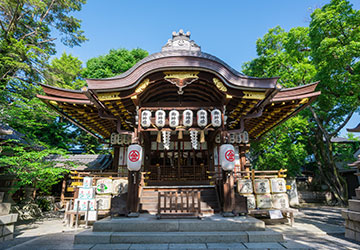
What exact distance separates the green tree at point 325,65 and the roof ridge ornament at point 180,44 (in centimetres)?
763

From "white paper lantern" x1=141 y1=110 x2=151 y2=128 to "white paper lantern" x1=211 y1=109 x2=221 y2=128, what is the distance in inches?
105

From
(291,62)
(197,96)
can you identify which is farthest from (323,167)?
(197,96)

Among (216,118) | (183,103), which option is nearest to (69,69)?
(183,103)

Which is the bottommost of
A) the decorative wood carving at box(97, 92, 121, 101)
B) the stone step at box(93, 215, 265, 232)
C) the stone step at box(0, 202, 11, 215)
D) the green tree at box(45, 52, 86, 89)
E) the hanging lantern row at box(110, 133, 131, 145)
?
the stone step at box(93, 215, 265, 232)

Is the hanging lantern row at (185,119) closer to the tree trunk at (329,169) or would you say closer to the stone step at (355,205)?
the stone step at (355,205)

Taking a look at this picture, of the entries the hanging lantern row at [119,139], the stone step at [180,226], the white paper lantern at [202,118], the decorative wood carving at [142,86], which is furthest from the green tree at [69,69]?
the stone step at [180,226]

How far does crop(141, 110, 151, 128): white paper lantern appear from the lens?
825 centimetres

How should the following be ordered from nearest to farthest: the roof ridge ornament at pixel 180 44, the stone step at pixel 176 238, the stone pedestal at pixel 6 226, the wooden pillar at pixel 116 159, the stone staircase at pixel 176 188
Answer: the stone step at pixel 176 238 < the stone pedestal at pixel 6 226 < the stone staircase at pixel 176 188 < the roof ridge ornament at pixel 180 44 < the wooden pillar at pixel 116 159

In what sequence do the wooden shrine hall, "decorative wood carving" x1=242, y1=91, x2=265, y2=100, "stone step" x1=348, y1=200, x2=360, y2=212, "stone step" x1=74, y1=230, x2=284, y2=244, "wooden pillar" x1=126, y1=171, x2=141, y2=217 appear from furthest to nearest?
1. "decorative wood carving" x1=242, y1=91, x2=265, y2=100
2. the wooden shrine hall
3. "wooden pillar" x1=126, y1=171, x2=141, y2=217
4. "stone step" x1=348, y1=200, x2=360, y2=212
5. "stone step" x1=74, y1=230, x2=284, y2=244

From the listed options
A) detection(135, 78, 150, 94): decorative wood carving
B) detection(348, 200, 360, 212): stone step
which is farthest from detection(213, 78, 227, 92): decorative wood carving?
detection(348, 200, 360, 212): stone step

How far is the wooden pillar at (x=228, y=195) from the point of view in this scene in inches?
287

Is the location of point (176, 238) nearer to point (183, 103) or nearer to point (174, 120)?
point (174, 120)

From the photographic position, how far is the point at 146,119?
826 cm

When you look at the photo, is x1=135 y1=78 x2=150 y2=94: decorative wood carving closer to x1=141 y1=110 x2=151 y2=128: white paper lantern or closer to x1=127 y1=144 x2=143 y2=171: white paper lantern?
x1=141 y1=110 x2=151 y2=128: white paper lantern
